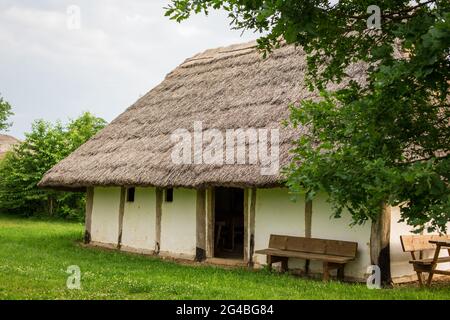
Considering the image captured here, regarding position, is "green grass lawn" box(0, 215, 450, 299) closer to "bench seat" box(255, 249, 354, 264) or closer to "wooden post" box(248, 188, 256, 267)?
"bench seat" box(255, 249, 354, 264)

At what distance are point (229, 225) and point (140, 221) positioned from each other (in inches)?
94.1

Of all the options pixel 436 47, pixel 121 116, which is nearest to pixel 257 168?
pixel 436 47

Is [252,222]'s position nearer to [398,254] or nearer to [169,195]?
[169,195]

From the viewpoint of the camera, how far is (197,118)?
12180 mm

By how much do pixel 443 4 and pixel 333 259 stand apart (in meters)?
5.05

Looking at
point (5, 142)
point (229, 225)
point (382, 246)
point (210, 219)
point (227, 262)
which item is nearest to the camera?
point (382, 246)

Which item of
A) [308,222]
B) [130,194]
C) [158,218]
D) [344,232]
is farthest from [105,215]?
[344,232]

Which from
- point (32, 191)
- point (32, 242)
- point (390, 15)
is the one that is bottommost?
point (32, 242)

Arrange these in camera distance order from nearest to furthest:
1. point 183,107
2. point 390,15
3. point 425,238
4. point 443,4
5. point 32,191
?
point 443,4
point 390,15
point 425,238
point 183,107
point 32,191

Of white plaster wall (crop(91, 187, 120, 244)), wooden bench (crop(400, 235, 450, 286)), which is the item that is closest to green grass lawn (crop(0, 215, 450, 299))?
wooden bench (crop(400, 235, 450, 286))

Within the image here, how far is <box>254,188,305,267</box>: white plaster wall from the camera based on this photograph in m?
9.43

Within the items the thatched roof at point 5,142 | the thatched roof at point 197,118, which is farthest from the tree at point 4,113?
the thatched roof at point 197,118

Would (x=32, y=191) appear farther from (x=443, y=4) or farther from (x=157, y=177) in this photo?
(x=443, y=4)

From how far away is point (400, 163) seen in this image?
419 cm
